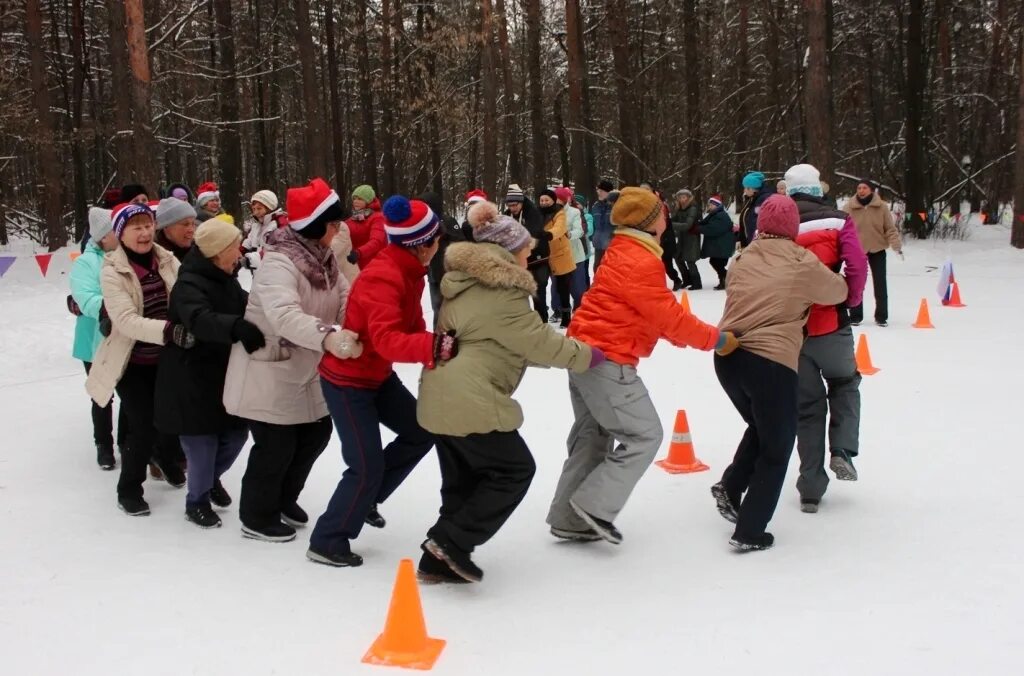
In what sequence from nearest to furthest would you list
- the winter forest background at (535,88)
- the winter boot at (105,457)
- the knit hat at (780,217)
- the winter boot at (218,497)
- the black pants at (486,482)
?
1. the black pants at (486,482)
2. the knit hat at (780,217)
3. the winter boot at (218,497)
4. the winter boot at (105,457)
5. the winter forest background at (535,88)

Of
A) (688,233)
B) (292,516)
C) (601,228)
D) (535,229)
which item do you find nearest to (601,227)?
(601,228)

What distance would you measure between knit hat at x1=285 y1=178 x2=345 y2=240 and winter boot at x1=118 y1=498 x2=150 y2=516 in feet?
6.94

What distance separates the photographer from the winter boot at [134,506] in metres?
5.33

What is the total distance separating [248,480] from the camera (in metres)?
4.77

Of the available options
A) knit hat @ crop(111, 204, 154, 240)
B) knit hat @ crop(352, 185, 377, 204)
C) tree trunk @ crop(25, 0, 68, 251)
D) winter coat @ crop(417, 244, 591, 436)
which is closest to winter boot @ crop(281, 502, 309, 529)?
winter coat @ crop(417, 244, 591, 436)

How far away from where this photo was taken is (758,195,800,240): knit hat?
15.2 feet

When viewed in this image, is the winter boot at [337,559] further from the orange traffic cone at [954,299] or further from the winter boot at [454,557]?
the orange traffic cone at [954,299]

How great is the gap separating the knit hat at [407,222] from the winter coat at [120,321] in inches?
65.2

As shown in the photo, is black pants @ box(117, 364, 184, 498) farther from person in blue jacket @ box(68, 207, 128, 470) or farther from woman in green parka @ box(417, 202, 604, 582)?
woman in green parka @ box(417, 202, 604, 582)

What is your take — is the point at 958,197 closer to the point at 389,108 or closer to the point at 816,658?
the point at 389,108

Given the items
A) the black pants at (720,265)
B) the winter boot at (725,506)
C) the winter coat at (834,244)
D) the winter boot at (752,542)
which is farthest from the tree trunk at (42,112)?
the winter boot at (752,542)

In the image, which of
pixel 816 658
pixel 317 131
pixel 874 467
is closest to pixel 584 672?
pixel 816 658

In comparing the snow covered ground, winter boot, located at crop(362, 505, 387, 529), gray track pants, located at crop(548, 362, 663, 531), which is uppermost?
gray track pants, located at crop(548, 362, 663, 531)

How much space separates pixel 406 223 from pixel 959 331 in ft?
30.3
